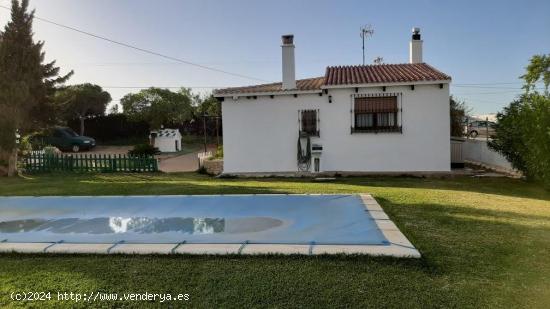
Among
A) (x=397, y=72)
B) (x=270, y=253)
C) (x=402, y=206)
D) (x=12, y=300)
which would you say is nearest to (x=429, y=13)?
(x=397, y=72)

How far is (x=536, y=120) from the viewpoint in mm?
10727

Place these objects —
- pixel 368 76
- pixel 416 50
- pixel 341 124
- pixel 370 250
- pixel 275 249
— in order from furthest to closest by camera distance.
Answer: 1. pixel 416 50
2. pixel 368 76
3. pixel 341 124
4. pixel 275 249
5. pixel 370 250

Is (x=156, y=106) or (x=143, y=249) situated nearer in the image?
(x=143, y=249)

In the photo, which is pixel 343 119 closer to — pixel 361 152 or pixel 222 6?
pixel 361 152

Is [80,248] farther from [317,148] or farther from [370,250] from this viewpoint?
[317,148]

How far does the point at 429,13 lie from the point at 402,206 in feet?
34.8

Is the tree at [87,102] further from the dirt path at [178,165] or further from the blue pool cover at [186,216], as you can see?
the blue pool cover at [186,216]

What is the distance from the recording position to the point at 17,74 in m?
15.6

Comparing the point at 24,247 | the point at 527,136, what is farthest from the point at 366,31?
the point at 24,247

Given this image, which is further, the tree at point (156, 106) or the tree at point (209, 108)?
the tree at point (156, 106)

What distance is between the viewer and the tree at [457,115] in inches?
881

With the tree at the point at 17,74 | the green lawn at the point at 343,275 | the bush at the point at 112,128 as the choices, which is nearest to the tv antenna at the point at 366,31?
the tree at the point at 17,74

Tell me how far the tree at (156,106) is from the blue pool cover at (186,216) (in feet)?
96.4

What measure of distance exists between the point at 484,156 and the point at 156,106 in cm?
2995
